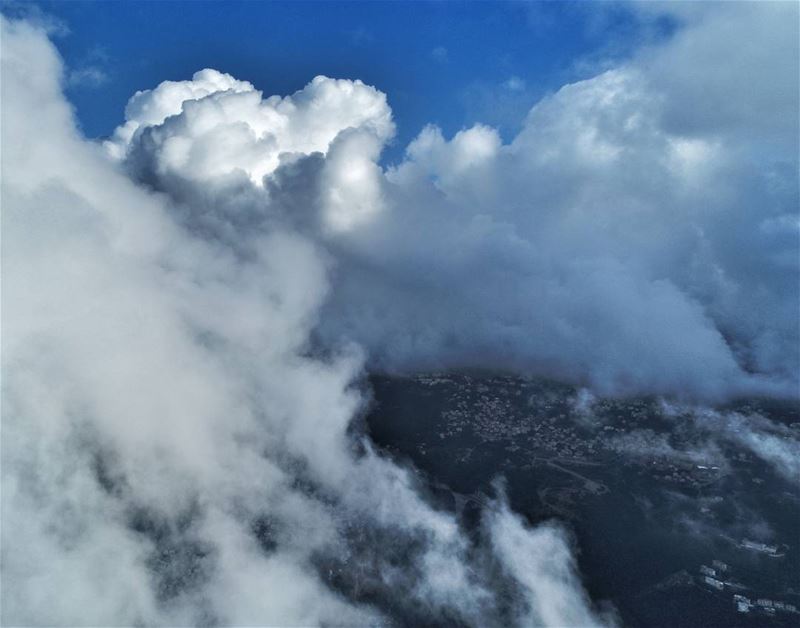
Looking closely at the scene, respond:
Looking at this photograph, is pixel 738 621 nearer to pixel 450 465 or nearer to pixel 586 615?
pixel 586 615

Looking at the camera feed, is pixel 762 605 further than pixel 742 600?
No

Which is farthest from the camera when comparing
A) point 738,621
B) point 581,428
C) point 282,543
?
point 581,428

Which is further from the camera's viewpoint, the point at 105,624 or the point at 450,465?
the point at 450,465

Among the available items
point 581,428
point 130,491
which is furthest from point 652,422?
point 130,491

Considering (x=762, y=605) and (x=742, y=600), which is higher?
(x=762, y=605)

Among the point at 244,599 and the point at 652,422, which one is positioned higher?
the point at 652,422

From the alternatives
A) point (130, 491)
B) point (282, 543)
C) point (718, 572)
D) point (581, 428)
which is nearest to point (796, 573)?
point (718, 572)

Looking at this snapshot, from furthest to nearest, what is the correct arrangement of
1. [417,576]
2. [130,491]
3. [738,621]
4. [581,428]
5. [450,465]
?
[581,428], [450,465], [130,491], [417,576], [738,621]

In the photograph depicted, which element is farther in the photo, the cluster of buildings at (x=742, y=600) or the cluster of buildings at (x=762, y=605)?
the cluster of buildings at (x=742, y=600)

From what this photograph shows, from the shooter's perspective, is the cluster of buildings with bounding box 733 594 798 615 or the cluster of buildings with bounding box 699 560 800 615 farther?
the cluster of buildings with bounding box 699 560 800 615

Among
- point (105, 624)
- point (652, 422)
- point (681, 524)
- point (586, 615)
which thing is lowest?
point (105, 624)
